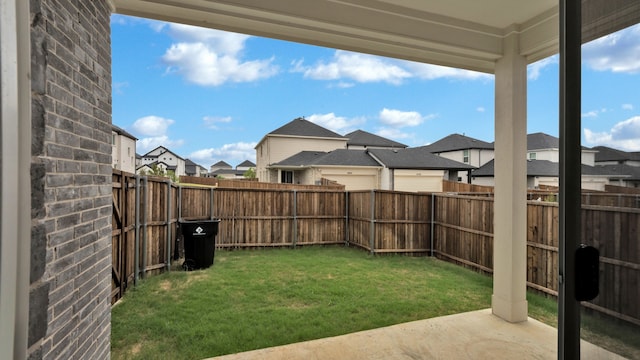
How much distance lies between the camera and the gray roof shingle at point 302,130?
75.1 feet

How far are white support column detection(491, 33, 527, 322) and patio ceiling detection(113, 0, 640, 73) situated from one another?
23 cm

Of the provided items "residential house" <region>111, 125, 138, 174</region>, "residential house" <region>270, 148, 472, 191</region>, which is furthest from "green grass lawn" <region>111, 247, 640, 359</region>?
"residential house" <region>111, 125, 138, 174</region>

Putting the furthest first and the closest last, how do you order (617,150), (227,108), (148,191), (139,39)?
1. (227,108)
2. (139,39)
3. (148,191)
4. (617,150)

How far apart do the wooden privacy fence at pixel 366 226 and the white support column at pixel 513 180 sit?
5.29 feet

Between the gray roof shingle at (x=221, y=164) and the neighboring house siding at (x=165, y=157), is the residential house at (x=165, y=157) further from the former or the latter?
the gray roof shingle at (x=221, y=164)

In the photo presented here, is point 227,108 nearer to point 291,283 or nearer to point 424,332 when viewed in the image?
point 291,283

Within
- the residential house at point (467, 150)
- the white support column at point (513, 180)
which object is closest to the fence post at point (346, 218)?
the white support column at point (513, 180)

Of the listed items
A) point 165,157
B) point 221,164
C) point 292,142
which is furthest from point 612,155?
point 221,164

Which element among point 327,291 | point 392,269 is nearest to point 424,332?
point 327,291

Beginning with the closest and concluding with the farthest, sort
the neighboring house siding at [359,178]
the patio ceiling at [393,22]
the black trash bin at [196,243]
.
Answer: the patio ceiling at [393,22] → the black trash bin at [196,243] → the neighboring house siding at [359,178]

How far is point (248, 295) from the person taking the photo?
16.3 ft

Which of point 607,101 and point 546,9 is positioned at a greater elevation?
point 546,9

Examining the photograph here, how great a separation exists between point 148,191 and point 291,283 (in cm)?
324

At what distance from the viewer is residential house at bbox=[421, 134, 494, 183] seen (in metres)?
24.5
